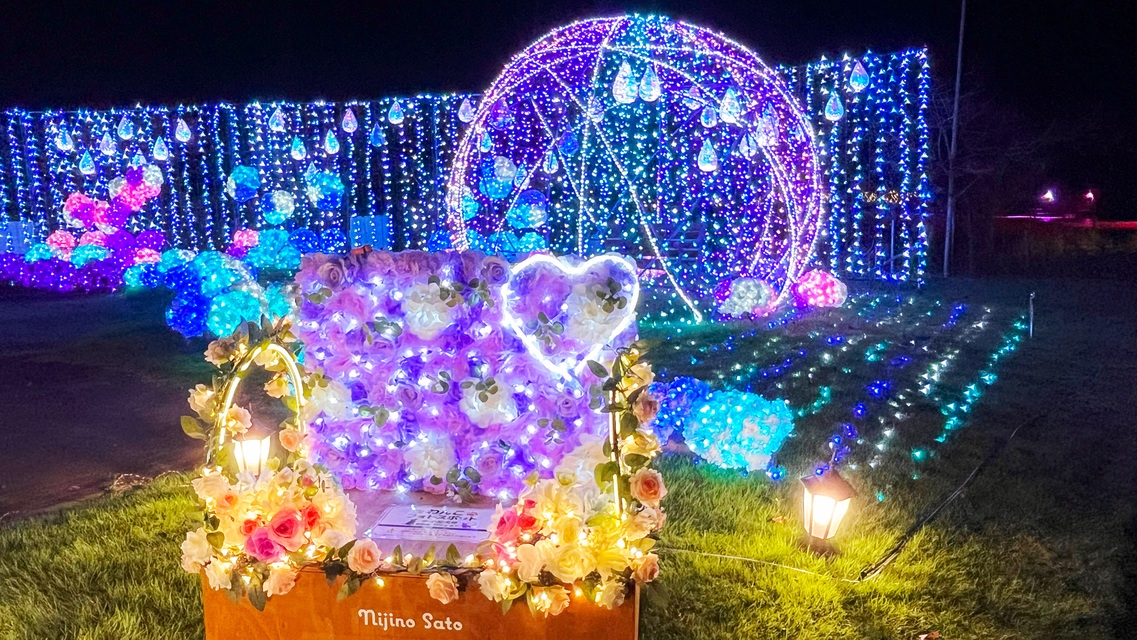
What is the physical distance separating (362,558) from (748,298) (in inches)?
311

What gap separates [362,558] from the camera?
2467 millimetres

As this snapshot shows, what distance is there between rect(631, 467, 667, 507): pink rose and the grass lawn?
0.34 meters

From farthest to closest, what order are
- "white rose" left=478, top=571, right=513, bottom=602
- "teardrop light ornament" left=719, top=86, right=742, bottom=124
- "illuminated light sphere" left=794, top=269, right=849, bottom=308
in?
"illuminated light sphere" left=794, top=269, right=849, bottom=308
"teardrop light ornament" left=719, top=86, right=742, bottom=124
"white rose" left=478, top=571, right=513, bottom=602

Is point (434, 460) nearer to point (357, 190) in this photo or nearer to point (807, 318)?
point (807, 318)

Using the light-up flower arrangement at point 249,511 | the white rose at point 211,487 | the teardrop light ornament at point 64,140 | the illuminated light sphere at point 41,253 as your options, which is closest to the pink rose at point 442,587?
the light-up flower arrangement at point 249,511

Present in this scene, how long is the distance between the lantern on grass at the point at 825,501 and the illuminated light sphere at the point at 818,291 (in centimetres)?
765

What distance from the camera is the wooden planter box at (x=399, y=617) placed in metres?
2.46

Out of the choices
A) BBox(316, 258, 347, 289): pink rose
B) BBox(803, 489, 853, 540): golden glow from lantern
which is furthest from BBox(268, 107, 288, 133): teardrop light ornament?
BBox(803, 489, 853, 540): golden glow from lantern

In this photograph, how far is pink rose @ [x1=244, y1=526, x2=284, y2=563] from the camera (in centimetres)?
248

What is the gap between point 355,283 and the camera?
3318 millimetres

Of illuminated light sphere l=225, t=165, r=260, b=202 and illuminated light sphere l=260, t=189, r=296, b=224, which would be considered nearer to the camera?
illuminated light sphere l=225, t=165, r=260, b=202

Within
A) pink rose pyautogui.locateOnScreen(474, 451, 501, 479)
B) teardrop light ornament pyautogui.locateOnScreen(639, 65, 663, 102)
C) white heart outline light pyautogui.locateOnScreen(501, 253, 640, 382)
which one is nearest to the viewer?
white heart outline light pyautogui.locateOnScreen(501, 253, 640, 382)

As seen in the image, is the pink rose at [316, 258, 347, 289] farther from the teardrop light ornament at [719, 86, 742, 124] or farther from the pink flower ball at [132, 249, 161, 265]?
the pink flower ball at [132, 249, 161, 265]

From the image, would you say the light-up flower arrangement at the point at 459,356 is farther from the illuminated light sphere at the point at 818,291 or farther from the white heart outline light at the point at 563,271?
the illuminated light sphere at the point at 818,291
